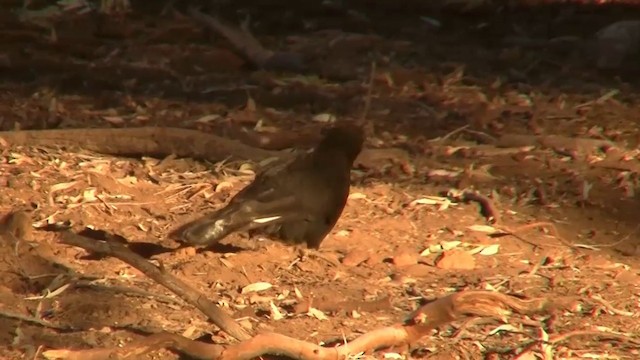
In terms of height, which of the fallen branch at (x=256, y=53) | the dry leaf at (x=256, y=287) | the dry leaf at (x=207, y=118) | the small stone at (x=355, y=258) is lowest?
the fallen branch at (x=256, y=53)

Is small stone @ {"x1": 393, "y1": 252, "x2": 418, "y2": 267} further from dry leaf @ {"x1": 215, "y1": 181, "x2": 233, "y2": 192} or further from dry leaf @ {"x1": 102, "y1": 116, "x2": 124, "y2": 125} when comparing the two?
dry leaf @ {"x1": 102, "y1": 116, "x2": 124, "y2": 125}

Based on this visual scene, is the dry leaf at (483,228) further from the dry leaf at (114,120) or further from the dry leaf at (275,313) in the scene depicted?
the dry leaf at (114,120)

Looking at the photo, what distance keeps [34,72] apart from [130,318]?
12.1ft

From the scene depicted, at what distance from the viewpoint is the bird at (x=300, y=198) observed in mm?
5074

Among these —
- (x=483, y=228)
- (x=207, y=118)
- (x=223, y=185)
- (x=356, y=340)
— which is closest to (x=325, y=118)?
(x=207, y=118)

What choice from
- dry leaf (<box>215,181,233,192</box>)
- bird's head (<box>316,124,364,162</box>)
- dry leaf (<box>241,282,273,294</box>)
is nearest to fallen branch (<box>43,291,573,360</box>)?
dry leaf (<box>241,282,273,294</box>)

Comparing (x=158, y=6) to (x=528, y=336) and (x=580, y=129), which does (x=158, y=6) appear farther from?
(x=528, y=336)

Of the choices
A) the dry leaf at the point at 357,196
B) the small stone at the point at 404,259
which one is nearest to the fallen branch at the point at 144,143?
the dry leaf at the point at 357,196

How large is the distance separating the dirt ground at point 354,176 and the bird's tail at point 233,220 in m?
0.13

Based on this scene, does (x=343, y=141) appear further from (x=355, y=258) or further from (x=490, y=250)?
(x=490, y=250)

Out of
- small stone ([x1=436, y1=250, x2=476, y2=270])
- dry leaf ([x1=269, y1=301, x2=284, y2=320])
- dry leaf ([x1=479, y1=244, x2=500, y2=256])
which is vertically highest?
dry leaf ([x1=269, y1=301, x2=284, y2=320])

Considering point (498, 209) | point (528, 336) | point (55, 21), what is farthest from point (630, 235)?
point (55, 21)

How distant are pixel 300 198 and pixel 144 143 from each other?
131 centimetres

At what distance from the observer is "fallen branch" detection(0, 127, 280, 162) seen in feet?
20.7
